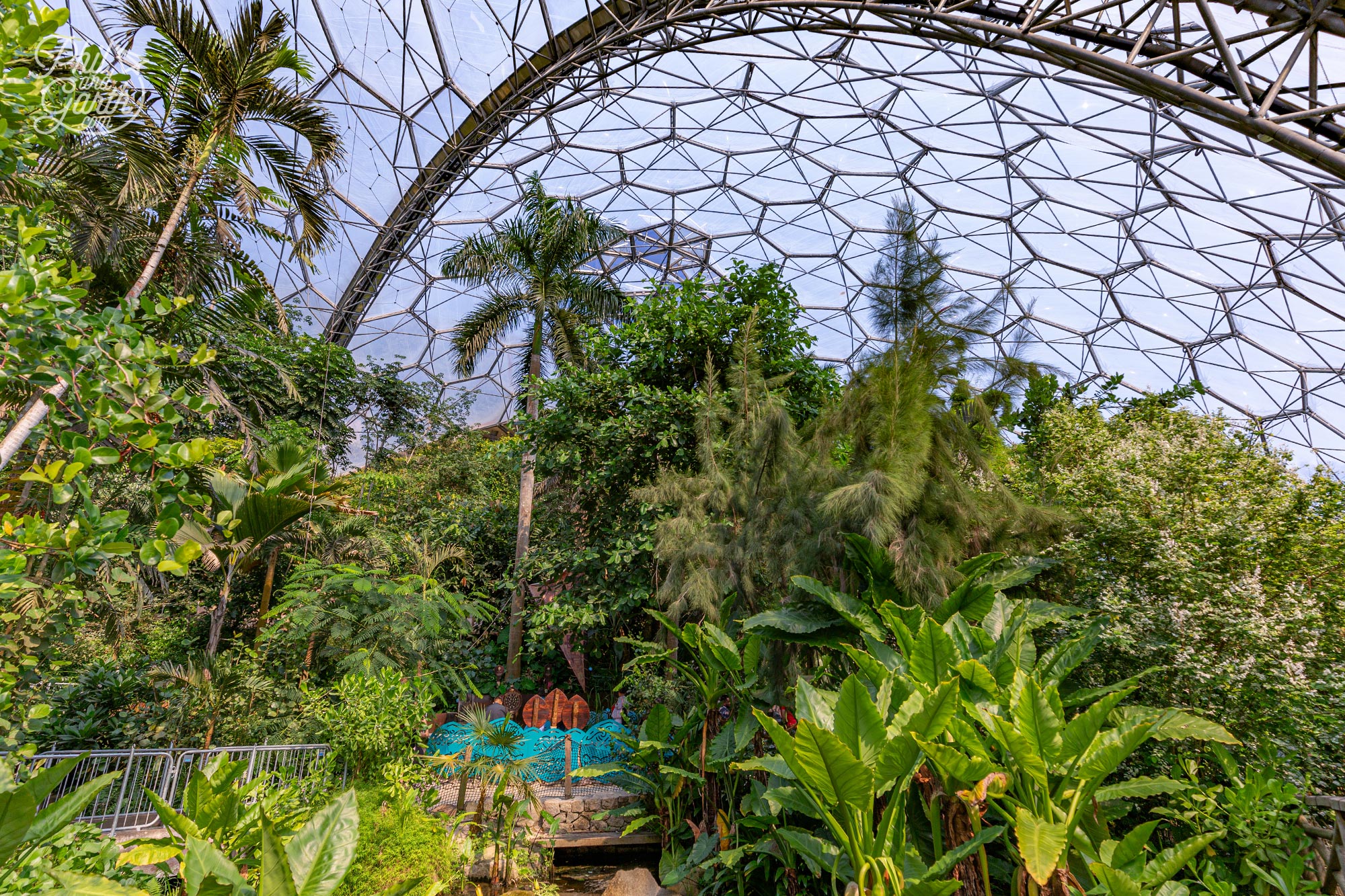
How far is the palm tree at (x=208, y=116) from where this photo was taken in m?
6.20

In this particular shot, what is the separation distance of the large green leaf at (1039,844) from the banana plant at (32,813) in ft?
13.0

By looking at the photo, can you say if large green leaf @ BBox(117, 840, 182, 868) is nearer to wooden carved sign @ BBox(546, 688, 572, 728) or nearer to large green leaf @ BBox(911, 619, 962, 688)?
large green leaf @ BBox(911, 619, 962, 688)

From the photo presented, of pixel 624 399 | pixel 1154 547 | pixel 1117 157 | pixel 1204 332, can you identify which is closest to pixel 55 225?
pixel 1154 547

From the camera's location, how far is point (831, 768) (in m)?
3.58

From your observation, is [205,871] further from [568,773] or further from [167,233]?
[568,773]

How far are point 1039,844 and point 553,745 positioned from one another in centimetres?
824

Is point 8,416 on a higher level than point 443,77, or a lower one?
lower

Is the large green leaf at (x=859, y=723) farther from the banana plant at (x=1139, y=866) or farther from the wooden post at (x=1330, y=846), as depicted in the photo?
the wooden post at (x=1330, y=846)

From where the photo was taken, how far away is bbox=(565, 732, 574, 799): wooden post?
907cm

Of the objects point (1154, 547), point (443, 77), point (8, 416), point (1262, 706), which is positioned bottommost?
point (1262, 706)

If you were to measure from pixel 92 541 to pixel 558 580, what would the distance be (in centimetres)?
1125

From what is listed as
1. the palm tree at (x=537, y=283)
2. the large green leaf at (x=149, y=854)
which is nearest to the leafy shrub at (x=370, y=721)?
the large green leaf at (x=149, y=854)

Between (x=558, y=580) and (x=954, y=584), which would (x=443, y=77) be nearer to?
(x=558, y=580)

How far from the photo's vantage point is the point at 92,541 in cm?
164
